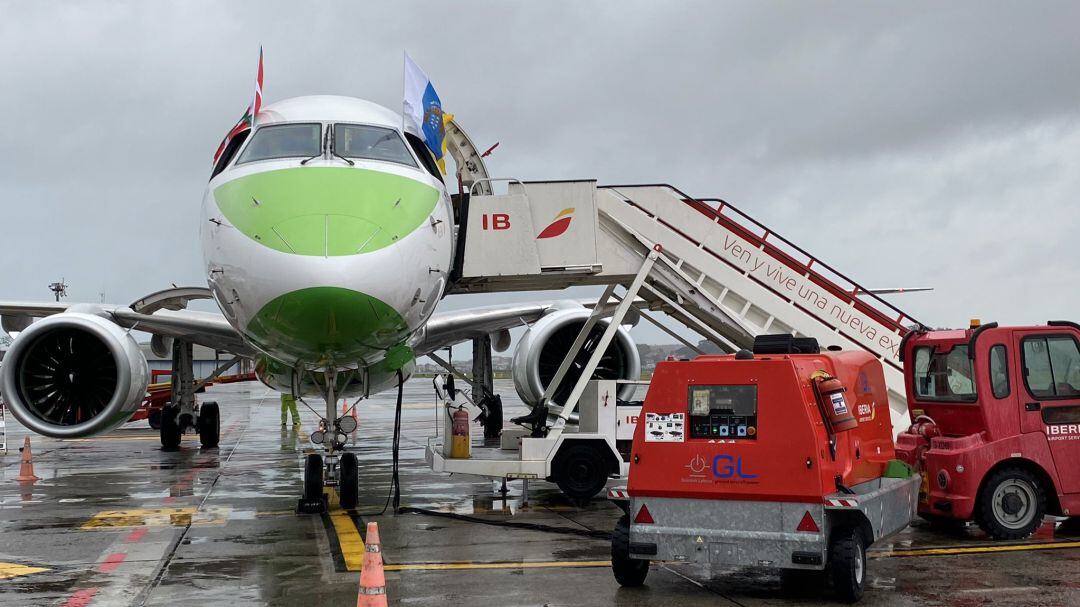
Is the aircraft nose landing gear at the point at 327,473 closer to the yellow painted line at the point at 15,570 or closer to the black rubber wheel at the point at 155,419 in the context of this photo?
the yellow painted line at the point at 15,570

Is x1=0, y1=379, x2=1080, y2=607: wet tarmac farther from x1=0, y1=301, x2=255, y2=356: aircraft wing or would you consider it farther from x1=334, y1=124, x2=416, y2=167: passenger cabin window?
x1=334, y1=124, x2=416, y2=167: passenger cabin window

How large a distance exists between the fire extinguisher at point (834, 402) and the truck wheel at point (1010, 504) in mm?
2952

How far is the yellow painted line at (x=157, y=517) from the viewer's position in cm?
1038

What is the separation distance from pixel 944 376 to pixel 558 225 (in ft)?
13.9

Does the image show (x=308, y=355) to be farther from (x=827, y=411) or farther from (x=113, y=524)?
(x=827, y=411)

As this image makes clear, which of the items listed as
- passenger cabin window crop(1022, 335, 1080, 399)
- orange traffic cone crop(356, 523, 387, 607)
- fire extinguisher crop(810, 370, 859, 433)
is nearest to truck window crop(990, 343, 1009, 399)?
passenger cabin window crop(1022, 335, 1080, 399)

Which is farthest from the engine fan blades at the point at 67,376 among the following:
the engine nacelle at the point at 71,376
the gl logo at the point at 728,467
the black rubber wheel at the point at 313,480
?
the gl logo at the point at 728,467

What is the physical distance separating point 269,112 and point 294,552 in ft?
14.5

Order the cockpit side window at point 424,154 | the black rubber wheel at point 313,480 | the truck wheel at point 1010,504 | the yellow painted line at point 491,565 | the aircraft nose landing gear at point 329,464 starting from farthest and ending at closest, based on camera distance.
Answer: the black rubber wheel at point 313,480 → the aircraft nose landing gear at point 329,464 → the cockpit side window at point 424,154 → the truck wheel at point 1010,504 → the yellow painted line at point 491,565

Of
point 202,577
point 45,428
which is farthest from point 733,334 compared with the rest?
point 45,428

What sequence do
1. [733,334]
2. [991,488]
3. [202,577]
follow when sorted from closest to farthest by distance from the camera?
[202,577] → [991,488] → [733,334]

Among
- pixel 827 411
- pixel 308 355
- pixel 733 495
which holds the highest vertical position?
pixel 308 355

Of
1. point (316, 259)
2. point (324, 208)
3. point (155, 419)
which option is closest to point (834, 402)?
point (316, 259)

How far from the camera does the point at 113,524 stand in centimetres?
1041
